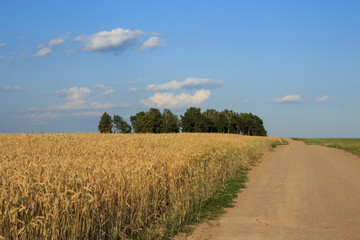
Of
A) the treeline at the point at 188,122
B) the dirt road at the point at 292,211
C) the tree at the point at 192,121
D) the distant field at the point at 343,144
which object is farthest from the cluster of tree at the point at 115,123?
the dirt road at the point at 292,211

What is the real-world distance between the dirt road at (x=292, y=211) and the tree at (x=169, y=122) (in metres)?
88.0

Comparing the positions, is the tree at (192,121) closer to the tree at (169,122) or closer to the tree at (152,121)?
the tree at (169,122)

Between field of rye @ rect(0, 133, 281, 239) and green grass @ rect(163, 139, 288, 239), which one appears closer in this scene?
field of rye @ rect(0, 133, 281, 239)

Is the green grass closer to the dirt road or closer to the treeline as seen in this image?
the dirt road

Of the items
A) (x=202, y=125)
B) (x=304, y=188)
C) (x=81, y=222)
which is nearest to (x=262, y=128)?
(x=202, y=125)

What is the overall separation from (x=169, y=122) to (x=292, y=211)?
96.9 meters

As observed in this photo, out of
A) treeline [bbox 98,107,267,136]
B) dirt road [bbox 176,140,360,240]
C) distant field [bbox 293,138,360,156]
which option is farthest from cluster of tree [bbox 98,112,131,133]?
dirt road [bbox 176,140,360,240]

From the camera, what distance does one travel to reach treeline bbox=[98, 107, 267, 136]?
3848 inches

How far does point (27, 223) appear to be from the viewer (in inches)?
209

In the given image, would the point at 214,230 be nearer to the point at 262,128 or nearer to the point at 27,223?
the point at 27,223

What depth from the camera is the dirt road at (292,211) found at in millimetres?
7582

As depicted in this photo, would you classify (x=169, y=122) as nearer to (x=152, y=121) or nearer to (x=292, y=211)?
(x=152, y=121)

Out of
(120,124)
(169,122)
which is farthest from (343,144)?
(120,124)

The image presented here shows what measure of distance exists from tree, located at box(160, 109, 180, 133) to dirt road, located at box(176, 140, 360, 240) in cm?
8797
